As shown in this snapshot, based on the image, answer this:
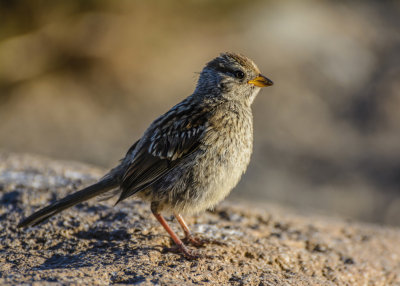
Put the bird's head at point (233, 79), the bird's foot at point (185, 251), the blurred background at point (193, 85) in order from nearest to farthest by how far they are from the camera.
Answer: the bird's foot at point (185, 251) → the bird's head at point (233, 79) → the blurred background at point (193, 85)

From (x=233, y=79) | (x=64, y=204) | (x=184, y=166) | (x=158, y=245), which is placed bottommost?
(x=158, y=245)

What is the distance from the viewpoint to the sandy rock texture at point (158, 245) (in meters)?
3.88

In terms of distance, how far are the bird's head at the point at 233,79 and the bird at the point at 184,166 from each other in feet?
0.55

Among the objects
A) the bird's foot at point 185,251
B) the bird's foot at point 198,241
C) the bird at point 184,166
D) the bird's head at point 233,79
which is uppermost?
the bird's head at point 233,79

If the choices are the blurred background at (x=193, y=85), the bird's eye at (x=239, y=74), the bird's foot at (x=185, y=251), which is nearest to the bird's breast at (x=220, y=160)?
the bird's foot at (x=185, y=251)

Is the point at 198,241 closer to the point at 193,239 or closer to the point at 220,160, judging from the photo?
the point at 193,239

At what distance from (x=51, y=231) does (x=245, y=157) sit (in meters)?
1.76

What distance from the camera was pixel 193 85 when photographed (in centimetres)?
1323

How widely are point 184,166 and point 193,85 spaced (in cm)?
881

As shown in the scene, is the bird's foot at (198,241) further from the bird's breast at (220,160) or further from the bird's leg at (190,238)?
the bird's breast at (220,160)

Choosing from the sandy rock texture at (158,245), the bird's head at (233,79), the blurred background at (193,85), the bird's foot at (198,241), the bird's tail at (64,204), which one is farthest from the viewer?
the blurred background at (193,85)

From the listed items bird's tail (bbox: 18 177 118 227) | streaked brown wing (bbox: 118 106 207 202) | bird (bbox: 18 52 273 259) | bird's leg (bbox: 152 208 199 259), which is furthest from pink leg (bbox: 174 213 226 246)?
bird's tail (bbox: 18 177 118 227)

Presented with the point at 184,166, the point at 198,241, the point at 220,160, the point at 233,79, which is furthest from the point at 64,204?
the point at 233,79

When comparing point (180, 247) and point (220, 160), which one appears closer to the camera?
point (180, 247)
